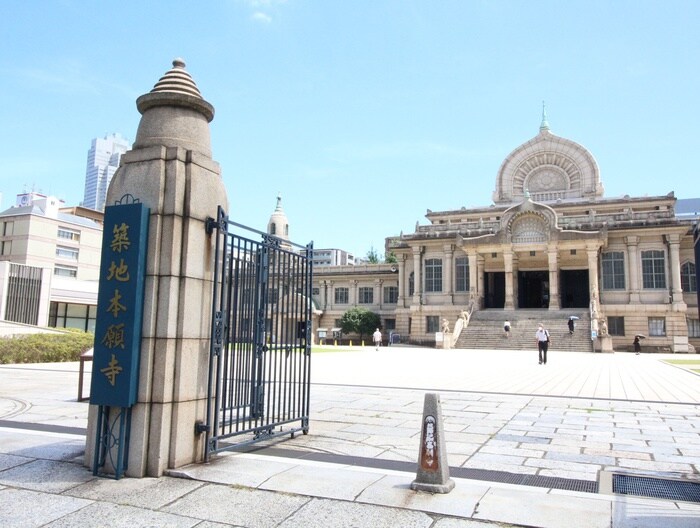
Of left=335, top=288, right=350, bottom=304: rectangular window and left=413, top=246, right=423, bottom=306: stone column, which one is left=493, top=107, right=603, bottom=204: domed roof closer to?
left=413, top=246, right=423, bottom=306: stone column

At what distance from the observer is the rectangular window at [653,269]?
4075 cm

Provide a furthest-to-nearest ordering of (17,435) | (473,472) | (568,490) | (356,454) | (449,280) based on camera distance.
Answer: (449,280)
(17,435)
(356,454)
(473,472)
(568,490)

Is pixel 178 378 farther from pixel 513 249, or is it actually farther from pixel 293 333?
pixel 513 249

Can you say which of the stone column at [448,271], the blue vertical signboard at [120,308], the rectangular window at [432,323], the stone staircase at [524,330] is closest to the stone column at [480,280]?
the stone staircase at [524,330]

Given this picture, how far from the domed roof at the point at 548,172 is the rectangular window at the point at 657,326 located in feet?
51.4

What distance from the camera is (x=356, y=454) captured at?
21.7 feet

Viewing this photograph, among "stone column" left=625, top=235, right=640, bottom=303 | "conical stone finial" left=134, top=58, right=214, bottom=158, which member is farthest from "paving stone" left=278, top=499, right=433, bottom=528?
"stone column" left=625, top=235, right=640, bottom=303

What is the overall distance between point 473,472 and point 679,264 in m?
41.1

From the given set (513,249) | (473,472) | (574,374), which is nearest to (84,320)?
(513,249)

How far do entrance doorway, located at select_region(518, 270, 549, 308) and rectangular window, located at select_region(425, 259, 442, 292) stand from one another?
270 inches

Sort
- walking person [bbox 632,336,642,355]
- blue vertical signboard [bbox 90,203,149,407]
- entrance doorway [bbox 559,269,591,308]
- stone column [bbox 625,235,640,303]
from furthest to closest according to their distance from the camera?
entrance doorway [bbox 559,269,591,308], stone column [bbox 625,235,640,303], walking person [bbox 632,336,642,355], blue vertical signboard [bbox 90,203,149,407]

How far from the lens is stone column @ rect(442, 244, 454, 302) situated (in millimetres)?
46781

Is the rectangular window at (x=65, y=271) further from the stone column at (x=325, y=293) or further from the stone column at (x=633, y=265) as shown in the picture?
the stone column at (x=633, y=265)

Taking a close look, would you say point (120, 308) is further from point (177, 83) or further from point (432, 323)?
point (432, 323)
